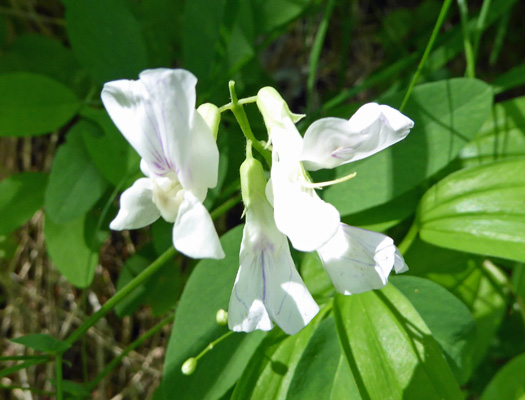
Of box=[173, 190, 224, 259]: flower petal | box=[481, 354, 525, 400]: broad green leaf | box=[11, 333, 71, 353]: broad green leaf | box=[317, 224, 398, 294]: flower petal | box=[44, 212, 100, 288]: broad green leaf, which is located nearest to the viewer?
box=[173, 190, 224, 259]: flower petal

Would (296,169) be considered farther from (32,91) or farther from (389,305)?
(32,91)

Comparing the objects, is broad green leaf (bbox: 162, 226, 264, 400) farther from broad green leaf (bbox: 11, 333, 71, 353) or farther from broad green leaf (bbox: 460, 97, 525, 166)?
broad green leaf (bbox: 460, 97, 525, 166)

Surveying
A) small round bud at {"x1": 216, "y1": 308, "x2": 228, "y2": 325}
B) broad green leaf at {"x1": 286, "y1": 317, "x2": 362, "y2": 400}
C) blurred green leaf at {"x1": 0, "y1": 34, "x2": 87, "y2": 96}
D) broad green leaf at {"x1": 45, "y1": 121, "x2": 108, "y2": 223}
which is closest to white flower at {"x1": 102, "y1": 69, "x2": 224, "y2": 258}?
small round bud at {"x1": 216, "y1": 308, "x2": 228, "y2": 325}

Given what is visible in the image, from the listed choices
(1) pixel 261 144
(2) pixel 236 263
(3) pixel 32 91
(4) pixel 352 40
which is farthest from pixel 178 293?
(4) pixel 352 40

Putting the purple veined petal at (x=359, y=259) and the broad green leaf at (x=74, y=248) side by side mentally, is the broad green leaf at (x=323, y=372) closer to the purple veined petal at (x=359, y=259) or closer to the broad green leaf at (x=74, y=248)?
the purple veined petal at (x=359, y=259)

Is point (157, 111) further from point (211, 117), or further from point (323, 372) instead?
point (323, 372)
